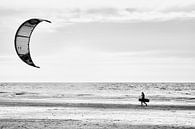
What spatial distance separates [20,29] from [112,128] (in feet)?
24.6

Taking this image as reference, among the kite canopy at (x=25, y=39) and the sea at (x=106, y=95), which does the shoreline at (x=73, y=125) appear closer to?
the kite canopy at (x=25, y=39)

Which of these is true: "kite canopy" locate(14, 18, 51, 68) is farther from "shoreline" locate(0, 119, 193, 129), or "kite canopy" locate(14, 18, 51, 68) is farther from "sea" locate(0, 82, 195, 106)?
"sea" locate(0, 82, 195, 106)

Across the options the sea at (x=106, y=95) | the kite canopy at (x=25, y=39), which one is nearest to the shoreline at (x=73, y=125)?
the kite canopy at (x=25, y=39)

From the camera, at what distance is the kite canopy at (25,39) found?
10.9 meters

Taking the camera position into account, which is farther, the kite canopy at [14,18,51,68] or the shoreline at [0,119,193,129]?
the shoreline at [0,119,193,129]

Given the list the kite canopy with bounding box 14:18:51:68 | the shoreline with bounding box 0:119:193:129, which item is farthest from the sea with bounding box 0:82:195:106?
the kite canopy with bounding box 14:18:51:68

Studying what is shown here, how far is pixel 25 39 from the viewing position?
11.4 metres

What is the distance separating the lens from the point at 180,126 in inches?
699

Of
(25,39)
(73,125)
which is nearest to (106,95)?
(73,125)

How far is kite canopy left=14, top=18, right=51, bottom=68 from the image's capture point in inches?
427

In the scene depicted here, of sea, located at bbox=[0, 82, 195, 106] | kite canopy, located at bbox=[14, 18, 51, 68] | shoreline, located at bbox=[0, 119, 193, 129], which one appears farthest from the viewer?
sea, located at bbox=[0, 82, 195, 106]

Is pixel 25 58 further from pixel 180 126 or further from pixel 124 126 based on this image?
pixel 180 126

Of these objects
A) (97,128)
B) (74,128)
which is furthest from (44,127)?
(97,128)

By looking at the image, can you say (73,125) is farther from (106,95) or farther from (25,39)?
(106,95)
